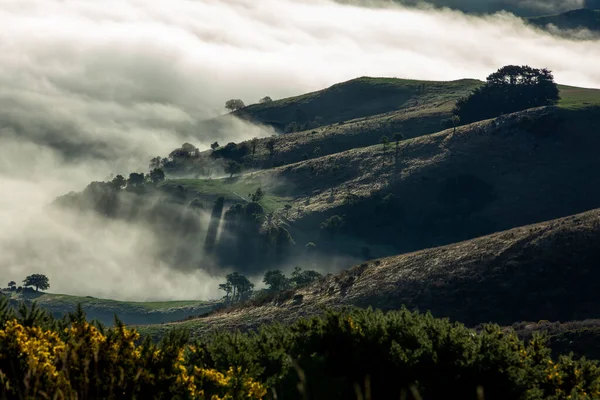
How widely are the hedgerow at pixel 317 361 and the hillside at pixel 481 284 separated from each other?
174 feet

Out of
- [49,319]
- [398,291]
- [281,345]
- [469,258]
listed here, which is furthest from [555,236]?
[49,319]

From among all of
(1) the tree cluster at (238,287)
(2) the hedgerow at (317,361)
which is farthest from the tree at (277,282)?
(2) the hedgerow at (317,361)

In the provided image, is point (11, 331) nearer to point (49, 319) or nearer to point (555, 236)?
point (49, 319)

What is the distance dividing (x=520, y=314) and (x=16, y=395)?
246 feet

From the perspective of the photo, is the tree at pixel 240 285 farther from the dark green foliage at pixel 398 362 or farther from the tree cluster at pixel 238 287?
the dark green foliage at pixel 398 362

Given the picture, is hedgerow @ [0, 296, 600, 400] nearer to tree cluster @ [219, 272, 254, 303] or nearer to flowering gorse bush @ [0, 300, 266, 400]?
flowering gorse bush @ [0, 300, 266, 400]

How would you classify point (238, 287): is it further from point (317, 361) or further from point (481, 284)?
point (317, 361)

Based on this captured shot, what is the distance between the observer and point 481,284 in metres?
93.1

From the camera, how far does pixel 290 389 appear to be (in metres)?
28.0

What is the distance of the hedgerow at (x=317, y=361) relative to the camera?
22.4m

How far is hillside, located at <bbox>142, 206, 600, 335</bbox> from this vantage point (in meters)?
89.1

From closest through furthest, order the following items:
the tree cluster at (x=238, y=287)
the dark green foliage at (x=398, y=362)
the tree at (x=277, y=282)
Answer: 1. the dark green foliage at (x=398, y=362)
2. the tree at (x=277, y=282)
3. the tree cluster at (x=238, y=287)

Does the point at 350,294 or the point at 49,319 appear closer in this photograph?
the point at 49,319

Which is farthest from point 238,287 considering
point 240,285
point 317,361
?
point 317,361
